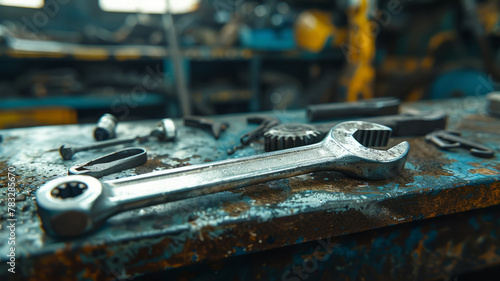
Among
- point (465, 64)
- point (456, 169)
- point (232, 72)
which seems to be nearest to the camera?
point (456, 169)

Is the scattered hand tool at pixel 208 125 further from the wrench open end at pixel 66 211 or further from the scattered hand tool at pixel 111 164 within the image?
the wrench open end at pixel 66 211

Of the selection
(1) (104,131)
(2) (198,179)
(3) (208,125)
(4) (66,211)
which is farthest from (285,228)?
(1) (104,131)

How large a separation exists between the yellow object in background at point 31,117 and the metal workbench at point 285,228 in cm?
214

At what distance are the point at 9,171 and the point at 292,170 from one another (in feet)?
2.62

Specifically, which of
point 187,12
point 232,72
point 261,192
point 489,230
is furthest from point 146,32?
point 489,230

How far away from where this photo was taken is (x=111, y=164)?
733 mm

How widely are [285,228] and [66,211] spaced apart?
402 millimetres

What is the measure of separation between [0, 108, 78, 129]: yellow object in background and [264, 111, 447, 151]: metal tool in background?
2.79 metres

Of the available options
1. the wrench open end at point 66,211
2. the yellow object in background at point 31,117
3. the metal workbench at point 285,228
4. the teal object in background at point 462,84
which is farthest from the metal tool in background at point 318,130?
the yellow object in background at point 31,117

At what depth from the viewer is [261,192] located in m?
0.65

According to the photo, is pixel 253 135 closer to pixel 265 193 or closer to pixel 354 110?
pixel 265 193

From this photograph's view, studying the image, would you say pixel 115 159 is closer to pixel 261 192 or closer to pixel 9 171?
pixel 9 171

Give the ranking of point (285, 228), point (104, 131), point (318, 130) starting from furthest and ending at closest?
1. point (104, 131)
2. point (318, 130)
3. point (285, 228)

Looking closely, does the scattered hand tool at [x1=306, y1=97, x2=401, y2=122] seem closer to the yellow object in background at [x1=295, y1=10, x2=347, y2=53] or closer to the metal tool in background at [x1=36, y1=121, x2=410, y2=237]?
the metal tool in background at [x1=36, y1=121, x2=410, y2=237]
